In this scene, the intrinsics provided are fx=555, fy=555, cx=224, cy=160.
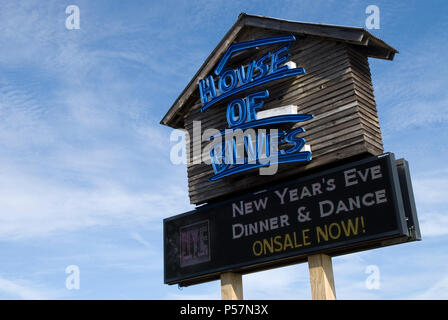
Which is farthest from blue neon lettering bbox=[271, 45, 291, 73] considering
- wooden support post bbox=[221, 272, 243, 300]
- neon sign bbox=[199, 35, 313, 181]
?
wooden support post bbox=[221, 272, 243, 300]

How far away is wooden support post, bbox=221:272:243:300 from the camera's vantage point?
17062 millimetres

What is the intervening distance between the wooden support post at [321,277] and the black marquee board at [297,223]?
0.97 feet

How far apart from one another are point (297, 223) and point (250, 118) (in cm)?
395

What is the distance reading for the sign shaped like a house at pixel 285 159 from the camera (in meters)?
14.8

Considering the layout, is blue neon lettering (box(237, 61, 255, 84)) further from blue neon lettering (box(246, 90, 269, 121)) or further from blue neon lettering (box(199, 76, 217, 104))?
A: blue neon lettering (box(199, 76, 217, 104))

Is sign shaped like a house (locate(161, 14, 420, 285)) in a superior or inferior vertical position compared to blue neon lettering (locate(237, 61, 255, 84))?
inferior

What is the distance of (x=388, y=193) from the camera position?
563 inches

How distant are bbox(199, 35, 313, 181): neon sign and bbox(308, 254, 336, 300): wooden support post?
288 centimetres

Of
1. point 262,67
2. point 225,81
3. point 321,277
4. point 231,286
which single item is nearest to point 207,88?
point 225,81

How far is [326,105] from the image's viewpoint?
53.6 feet

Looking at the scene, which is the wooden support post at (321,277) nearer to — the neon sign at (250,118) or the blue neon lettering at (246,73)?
the neon sign at (250,118)

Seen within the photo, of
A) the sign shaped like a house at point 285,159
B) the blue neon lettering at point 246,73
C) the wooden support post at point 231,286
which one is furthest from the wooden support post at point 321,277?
the blue neon lettering at point 246,73

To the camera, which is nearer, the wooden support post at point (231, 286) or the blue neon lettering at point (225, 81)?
the wooden support post at point (231, 286)

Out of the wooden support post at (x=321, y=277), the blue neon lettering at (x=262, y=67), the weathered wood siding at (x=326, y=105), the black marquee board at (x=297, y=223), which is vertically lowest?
the wooden support post at (x=321, y=277)
